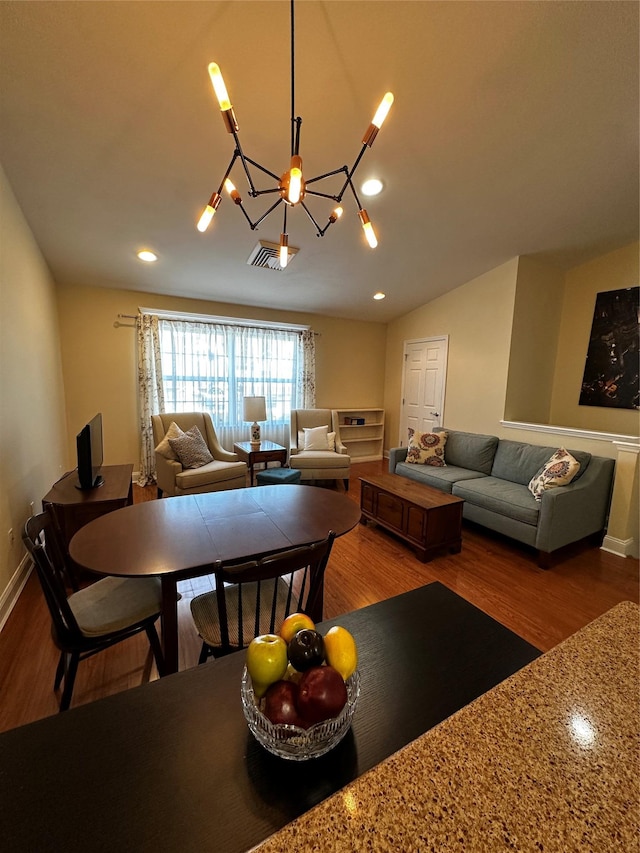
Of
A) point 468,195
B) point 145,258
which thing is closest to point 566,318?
point 468,195

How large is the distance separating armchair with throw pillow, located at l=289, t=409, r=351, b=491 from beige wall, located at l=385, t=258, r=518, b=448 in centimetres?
161

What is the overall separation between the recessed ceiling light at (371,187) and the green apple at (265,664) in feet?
9.75

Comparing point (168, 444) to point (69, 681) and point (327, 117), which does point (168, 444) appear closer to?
point (69, 681)

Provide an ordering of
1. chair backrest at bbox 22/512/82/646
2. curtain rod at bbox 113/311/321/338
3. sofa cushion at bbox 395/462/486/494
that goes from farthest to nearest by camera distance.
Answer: curtain rod at bbox 113/311/321/338
sofa cushion at bbox 395/462/486/494
chair backrest at bbox 22/512/82/646

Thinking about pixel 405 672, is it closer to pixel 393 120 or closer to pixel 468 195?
pixel 393 120

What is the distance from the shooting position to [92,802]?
1.63 ft

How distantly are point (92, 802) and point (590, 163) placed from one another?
3.88 m

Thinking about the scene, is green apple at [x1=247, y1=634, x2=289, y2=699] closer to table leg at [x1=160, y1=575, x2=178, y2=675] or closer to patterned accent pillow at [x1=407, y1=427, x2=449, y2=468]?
table leg at [x1=160, y1=575, x2=178, y2=675]

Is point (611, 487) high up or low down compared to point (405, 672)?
down

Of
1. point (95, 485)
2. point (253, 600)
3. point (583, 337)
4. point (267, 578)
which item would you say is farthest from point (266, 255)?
point (583, 337)

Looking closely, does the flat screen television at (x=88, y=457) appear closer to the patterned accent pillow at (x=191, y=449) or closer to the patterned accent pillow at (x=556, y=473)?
the patterned accent pillow at (x=191, y=449)

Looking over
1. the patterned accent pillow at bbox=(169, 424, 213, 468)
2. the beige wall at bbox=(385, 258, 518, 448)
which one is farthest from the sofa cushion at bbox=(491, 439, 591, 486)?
the patterned accent pillow at bbox=(169, 424, 213, 468)

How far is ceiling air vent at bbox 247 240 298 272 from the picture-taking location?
329cm

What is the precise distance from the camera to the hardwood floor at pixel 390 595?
1.61 m
